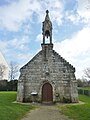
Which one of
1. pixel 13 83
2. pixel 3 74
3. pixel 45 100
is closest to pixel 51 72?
pixel 45 100

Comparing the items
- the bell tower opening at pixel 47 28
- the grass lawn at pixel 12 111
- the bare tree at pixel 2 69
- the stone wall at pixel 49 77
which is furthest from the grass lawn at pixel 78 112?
the bare tree at pixel 2 69

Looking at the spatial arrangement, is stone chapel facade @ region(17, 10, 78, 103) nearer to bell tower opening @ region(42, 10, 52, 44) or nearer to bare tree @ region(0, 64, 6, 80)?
bell tower opening @ region(42, 10, 52, 44)

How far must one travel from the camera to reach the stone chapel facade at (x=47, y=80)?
24344 millimetres

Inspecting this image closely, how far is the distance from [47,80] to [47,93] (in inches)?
58.1

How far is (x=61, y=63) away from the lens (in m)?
25.0

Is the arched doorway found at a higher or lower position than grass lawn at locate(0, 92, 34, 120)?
higher

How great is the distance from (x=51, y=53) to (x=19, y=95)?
6024 mm

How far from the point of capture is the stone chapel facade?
24.3 metres

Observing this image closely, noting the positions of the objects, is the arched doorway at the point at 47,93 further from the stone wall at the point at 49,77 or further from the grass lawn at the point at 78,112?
the grass lawn at the point at 78,112

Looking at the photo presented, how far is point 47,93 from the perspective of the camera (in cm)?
2481

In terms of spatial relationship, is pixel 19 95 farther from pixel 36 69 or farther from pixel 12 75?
pixel 12 75

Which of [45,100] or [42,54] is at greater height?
[42,54]

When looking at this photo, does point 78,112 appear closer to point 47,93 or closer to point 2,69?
point 47,93

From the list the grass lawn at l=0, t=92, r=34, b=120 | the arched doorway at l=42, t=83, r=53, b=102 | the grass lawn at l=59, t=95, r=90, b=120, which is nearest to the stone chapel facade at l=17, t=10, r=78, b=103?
the arched doorway at l=42, t=83, r=53, b=102
